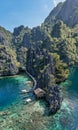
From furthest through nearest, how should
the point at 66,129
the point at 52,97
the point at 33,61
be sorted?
1. the point at 33,61
2. the point at 52,97
3. the point at 66,129

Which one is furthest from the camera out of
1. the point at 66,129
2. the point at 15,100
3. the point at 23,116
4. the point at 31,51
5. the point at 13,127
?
the point at 31,51

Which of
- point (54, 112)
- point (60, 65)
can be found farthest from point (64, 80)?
point (54, 112)

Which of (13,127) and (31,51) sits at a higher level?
(31,51)

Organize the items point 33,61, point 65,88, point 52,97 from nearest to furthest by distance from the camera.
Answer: point 52,97, point 65,88, point 33,61

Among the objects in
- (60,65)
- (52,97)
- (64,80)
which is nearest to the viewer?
(52,97)

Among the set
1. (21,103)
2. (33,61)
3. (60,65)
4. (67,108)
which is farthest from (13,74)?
(67,108)

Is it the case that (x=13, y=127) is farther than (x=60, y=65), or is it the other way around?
(x=60, y=65)

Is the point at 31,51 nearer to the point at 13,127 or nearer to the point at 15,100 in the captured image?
the point at 15,100

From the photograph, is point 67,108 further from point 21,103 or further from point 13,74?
point 13,74

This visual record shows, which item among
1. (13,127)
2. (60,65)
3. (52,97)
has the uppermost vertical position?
(60,65)
